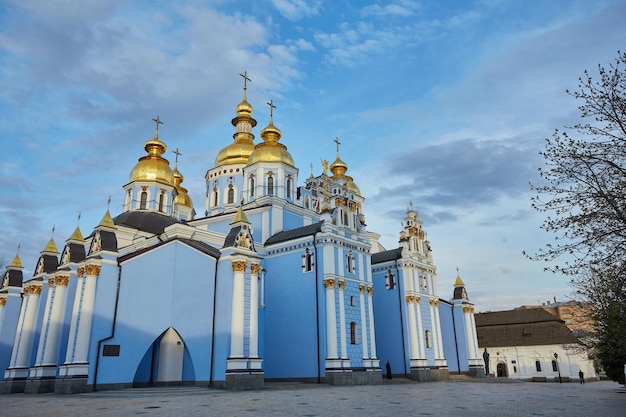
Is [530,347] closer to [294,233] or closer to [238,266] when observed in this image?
[294,233]

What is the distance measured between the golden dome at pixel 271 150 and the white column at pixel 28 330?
47.1 ft

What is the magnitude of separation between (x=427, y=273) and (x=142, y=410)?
24.1m

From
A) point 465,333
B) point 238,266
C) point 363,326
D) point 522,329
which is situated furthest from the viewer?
point 522,329

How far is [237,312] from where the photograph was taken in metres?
19.7

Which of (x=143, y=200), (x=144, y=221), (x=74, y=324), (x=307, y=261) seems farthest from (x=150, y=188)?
(x=74, y=324)

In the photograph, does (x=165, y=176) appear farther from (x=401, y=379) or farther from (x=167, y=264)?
(x=401, y=379)

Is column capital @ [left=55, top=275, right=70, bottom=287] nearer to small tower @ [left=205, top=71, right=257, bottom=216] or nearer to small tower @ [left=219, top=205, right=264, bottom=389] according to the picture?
small tower @ [left=219, top=205, right=264, bottom=389]

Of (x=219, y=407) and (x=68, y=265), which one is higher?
(x=68, y=265)

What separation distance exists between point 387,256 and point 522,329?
877 inches

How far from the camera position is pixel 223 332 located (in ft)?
65.5

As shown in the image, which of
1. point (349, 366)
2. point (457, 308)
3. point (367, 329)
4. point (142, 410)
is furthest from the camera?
point (457, 308)

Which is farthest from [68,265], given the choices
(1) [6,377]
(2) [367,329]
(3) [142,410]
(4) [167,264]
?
(2) [367,329]

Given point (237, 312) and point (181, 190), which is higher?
point (181, 190)

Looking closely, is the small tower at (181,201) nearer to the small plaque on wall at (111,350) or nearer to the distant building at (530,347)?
the small plaque on wall at (111,350)
